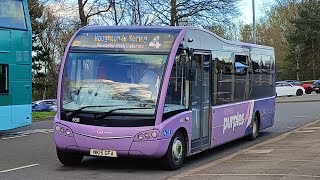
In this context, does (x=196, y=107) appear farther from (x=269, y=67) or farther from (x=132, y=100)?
(x=269, y=67)

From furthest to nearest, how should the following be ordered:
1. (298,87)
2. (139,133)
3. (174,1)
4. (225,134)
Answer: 1. (298,87)
2. (174,1)
3. (225,134)
4. (139,133)

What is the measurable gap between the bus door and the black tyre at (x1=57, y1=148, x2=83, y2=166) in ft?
7.63

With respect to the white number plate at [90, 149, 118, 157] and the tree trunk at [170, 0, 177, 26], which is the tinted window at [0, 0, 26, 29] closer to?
the white number plate at [90, 149, 118, 157]

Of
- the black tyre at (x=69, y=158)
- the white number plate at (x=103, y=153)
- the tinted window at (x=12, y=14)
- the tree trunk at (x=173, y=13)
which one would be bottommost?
the black tyre at (x=69, y=158)

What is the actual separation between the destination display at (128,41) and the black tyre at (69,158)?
209 cm

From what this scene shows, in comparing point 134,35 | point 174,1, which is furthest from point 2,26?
point 174,1

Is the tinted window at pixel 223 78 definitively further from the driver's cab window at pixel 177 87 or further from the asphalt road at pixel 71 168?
the driver's cab window at pixel 177 87

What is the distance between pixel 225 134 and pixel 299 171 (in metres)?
4.28

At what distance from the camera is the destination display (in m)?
10.4

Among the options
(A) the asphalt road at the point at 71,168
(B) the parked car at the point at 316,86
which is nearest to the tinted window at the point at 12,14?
(A) the asphalt road at the point at 71,168

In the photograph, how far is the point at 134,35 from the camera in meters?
10.6

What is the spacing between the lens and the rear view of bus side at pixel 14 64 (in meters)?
17.5

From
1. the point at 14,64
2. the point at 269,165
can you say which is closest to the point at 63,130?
the point at 269,165

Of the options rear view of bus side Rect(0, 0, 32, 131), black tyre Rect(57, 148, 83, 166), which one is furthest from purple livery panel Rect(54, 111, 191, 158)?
rear view of bus side Rect(0, 0, 32, 131)
